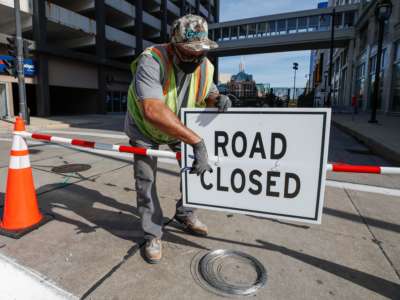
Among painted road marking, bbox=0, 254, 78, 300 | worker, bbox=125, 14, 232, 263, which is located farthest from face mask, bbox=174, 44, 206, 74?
painted road marking, bbox=0, 254, 78, 300

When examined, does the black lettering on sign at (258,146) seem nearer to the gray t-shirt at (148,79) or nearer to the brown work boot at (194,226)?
A: the gray t-shirt at (148,79)

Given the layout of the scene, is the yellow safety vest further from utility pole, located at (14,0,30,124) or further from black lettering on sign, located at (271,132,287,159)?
utility pole, located at (14,0,30,124)

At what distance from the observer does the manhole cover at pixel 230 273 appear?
195cm

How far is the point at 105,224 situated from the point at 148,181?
3.24 feet

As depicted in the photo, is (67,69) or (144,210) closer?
(144,210)

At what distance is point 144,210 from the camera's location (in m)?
2.37

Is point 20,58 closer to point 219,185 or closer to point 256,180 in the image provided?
point 219,185

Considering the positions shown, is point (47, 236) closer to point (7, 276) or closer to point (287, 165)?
point (7, 276)

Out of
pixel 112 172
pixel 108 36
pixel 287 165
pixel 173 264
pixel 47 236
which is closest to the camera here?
pixel 287 165

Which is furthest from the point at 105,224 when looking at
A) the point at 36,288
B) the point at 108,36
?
the point at 108,36

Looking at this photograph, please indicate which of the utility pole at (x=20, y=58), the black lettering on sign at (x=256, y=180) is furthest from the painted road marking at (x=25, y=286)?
the utility pole at (x=20, y=58)

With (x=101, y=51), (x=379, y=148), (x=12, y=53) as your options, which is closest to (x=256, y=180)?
(x=379, y=148)

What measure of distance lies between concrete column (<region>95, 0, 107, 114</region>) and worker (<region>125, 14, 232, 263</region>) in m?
23.0

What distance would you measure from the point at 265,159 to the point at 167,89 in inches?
36.3
